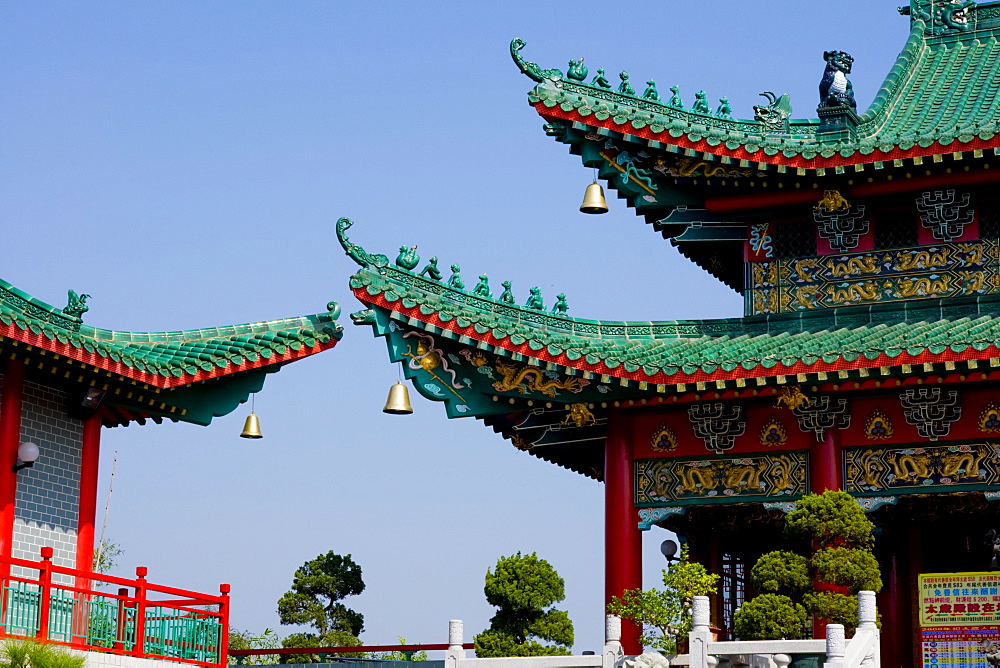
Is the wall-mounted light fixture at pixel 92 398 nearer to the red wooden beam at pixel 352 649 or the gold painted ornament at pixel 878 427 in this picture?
the red wooden beam at pixel 352 649

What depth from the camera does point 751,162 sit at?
21.4 m

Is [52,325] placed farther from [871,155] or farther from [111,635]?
[871,155]

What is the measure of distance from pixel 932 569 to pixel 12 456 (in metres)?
11.1

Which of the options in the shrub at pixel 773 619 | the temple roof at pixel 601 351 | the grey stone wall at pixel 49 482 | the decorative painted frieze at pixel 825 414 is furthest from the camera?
the decorative painted frieze at pixel 825 414

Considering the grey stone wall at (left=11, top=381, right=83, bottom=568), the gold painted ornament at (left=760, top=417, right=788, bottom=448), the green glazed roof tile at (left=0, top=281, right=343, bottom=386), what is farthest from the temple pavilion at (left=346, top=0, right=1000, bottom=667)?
the grey stone wall at (left=11, top=381, right=83, bottom=568)

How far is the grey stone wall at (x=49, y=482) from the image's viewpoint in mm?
18859

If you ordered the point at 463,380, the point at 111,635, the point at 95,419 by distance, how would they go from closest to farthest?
1. the point at 111,635
2. the point at 95,419
3. the point at 463,380

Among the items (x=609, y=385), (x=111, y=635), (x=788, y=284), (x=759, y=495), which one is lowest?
(x=111, y=635)

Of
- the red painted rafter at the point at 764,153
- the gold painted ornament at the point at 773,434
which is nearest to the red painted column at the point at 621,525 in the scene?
the gold painted ornament at the point at 773,434

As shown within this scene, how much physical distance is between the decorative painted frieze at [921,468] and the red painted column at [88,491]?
831cm

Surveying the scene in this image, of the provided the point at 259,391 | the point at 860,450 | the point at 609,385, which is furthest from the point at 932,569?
the point at 259,391

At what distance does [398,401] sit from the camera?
2089 cm

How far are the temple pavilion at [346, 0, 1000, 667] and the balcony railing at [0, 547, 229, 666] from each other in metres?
4.08

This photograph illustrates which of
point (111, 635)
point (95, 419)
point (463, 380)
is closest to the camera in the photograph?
point (111, 635)
